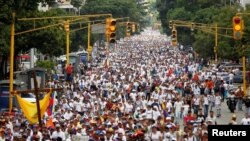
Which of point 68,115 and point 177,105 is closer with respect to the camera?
point 68,115

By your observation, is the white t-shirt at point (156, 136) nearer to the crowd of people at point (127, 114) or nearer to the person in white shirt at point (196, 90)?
the crowd of people at point (127, 114)

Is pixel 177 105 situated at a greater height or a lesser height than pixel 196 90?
greater

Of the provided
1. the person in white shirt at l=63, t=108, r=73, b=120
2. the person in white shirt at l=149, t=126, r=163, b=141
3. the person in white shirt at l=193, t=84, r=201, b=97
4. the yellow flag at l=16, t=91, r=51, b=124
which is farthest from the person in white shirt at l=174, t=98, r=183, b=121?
the person in white shirt at l=149, t=126, r=163, b=141

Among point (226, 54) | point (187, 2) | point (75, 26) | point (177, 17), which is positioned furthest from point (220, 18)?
point (187, 2)

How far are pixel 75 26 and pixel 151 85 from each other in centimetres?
4659

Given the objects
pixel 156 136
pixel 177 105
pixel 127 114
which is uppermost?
pixel 156 136

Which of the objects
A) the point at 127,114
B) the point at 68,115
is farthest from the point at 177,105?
the point at 68,115

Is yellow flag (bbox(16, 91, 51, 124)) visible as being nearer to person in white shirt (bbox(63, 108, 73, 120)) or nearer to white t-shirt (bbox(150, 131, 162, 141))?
person in white shirt (bbox(63, 108, 73, 120))

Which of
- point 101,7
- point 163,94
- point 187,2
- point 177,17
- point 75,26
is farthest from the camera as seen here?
point 101,7

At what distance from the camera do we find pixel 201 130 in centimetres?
2247

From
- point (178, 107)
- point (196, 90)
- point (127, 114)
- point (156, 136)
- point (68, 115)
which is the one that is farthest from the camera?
point (196, 90)

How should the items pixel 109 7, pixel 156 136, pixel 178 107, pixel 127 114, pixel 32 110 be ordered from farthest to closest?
pixel 109 7, pixel 178 107, pixel 127 114, pixel 32 110, pixel 156 136

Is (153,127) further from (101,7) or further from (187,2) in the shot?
(101,7)

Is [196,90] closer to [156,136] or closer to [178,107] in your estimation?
[178,107]
